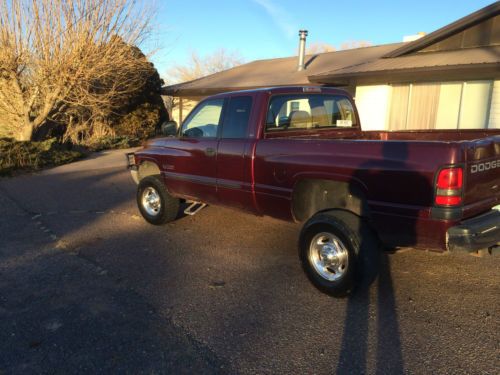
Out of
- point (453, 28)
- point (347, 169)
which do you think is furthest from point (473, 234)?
point (453, 28)

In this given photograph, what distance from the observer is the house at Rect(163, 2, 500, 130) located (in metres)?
10.3

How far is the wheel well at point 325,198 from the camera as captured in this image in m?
3.73

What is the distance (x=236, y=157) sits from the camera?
15.3 ft

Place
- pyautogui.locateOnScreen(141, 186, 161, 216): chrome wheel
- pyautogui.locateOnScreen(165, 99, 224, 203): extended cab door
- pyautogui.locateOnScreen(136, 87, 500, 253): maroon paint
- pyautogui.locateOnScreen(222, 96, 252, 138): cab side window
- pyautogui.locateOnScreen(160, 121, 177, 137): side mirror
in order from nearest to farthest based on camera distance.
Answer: pyautogui.locateOnScreen(136, 87, 500, 253): maroon paint < pyautogui.locateOnScreen(222, 96, 252, 138): cab side window < pyautogui.locateOnScreen(165, 99, 224, 203): extended cab door < pyautogui.locateOnScreen(160, 121, 177, 137): side mirror < pyautogui.locateOnScreen(141, 186, 161, 216): chrome wheel

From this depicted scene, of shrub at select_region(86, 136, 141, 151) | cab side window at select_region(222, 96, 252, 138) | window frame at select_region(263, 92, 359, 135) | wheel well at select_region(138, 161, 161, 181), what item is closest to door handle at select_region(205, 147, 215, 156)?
cab side window at select_region(222, 96, 252, 138)

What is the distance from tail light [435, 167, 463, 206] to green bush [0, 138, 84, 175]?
10836 mm

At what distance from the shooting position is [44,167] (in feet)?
39.6

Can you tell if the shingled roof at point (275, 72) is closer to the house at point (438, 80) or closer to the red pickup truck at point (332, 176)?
the house at point (438, 80)

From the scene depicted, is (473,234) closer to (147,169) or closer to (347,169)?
(347,169)

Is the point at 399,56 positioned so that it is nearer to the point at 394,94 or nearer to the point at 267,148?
the point at 394,94

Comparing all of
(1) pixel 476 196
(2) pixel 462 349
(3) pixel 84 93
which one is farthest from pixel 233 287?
(3) pixel 84 93

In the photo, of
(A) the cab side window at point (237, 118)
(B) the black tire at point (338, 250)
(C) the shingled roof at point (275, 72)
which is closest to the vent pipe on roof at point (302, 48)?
(C) the shingled roof at point (275, 72)

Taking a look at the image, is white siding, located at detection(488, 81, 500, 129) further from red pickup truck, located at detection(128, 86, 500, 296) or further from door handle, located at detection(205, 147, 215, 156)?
door handle, located at detection(205, 147, 215, 156)

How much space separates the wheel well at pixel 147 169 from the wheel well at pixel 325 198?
2821 mm
